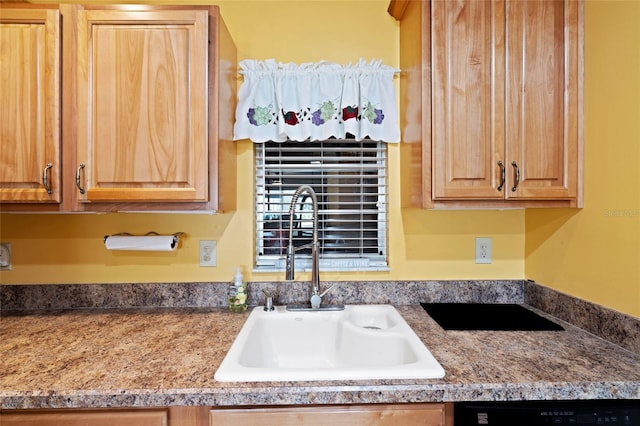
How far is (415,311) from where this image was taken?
1486mm

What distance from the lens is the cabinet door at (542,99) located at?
1259 millimetres

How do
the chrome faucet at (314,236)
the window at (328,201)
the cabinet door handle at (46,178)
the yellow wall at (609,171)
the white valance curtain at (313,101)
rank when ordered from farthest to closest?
the window at (328,201) → the white valance curtain at (313,101) → the chrome faucet at (314,236) → the cabinet door handle at (46,178) → the yellow wall at (609,171)

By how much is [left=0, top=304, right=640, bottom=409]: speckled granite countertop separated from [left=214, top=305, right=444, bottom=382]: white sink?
6 cm

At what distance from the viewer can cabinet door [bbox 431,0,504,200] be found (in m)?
1.26

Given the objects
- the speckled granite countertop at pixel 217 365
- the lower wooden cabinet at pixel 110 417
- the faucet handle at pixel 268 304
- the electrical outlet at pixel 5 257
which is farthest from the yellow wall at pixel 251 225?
the lower wooden cabinet at pixel 110 417

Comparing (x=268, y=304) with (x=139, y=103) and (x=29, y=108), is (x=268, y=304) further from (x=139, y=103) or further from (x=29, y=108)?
(x=29, y=108)

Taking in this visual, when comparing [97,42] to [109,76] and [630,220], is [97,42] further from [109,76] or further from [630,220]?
[630,220]

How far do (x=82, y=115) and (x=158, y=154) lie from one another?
12.3 inches

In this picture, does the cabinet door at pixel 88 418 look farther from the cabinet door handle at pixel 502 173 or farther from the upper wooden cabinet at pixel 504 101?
the cabinet door handle at pixel 502 173

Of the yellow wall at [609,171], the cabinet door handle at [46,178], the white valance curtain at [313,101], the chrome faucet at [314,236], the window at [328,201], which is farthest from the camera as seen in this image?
the window at [328,201]

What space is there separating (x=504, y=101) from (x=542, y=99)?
0.48 feet

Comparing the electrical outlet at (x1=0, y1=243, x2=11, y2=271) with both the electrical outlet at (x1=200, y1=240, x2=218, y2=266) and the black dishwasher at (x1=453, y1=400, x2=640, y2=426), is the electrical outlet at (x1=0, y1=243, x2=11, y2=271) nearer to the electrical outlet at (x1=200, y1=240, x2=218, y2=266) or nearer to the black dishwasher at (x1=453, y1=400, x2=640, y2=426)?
the electrical outlet at (x1=200, y1=240, x2=218, y2=266)

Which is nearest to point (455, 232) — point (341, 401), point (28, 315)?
point (341, 401)

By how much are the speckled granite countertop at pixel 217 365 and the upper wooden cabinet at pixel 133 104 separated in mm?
495
